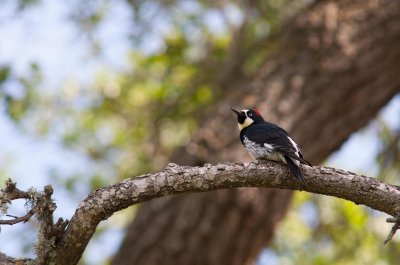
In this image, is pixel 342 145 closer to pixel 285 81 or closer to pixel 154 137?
pixel 285 81

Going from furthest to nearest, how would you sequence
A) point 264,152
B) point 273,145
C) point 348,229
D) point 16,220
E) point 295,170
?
point 348,229
point 264,152
point 273,145
point 295,170
point 16,220

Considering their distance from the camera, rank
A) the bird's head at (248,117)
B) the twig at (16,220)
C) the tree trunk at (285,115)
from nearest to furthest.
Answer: the twig at (16,220) → the bird's head at (248,117) → the tree trunk at (285,115)

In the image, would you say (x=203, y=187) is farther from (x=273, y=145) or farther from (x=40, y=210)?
(x=273, y=145)

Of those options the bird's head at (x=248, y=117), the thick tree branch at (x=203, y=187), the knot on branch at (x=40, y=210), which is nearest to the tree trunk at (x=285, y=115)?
the bird's head at (x=248, y=117)

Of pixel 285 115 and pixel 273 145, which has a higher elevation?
pixel 285 115

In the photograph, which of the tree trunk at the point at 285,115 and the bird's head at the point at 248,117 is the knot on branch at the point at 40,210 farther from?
the tree trunk at the point at 285,115

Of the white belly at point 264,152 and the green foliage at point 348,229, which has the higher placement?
the green foliage at point 348,229

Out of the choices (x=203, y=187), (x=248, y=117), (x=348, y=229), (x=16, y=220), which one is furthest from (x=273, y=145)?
(x=348, y=229)

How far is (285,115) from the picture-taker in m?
6.76

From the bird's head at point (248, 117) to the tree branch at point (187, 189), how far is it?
2.23 m

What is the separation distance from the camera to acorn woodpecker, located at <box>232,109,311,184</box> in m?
3.79

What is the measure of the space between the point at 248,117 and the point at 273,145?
1.54 m

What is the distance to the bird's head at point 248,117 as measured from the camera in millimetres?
5840

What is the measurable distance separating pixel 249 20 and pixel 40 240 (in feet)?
18.8
